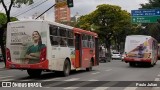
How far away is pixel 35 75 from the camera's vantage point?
21.9 metres

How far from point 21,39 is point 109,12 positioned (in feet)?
190

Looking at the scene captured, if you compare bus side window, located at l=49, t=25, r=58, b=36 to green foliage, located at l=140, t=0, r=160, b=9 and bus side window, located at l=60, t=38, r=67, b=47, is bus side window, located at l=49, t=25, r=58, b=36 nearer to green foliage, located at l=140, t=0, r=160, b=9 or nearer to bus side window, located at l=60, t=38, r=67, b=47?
bus side window, located at l=60, t=38, r=67, b=47

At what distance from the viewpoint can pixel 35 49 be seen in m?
19.5

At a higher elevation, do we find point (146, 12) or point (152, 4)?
point (152, 4)

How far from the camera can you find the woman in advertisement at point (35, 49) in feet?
63.7

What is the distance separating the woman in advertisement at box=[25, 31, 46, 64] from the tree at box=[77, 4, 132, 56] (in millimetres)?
56133

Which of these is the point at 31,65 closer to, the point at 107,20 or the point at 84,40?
the point at 84,40

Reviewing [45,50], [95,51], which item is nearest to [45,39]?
[45,50]

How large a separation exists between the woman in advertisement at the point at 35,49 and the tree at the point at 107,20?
56.1 m

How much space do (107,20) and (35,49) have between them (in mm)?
59216

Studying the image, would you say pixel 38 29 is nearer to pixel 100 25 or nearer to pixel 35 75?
pixel 35 75

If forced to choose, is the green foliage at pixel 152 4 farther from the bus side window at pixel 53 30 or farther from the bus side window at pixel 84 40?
the bus side window at pixel 53 30

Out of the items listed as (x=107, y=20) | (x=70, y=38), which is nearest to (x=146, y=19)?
(x=70, y=38)

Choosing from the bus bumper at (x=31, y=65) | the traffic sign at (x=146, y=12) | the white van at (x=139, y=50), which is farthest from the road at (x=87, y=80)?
the traffic sign at (x=146, y=12)
